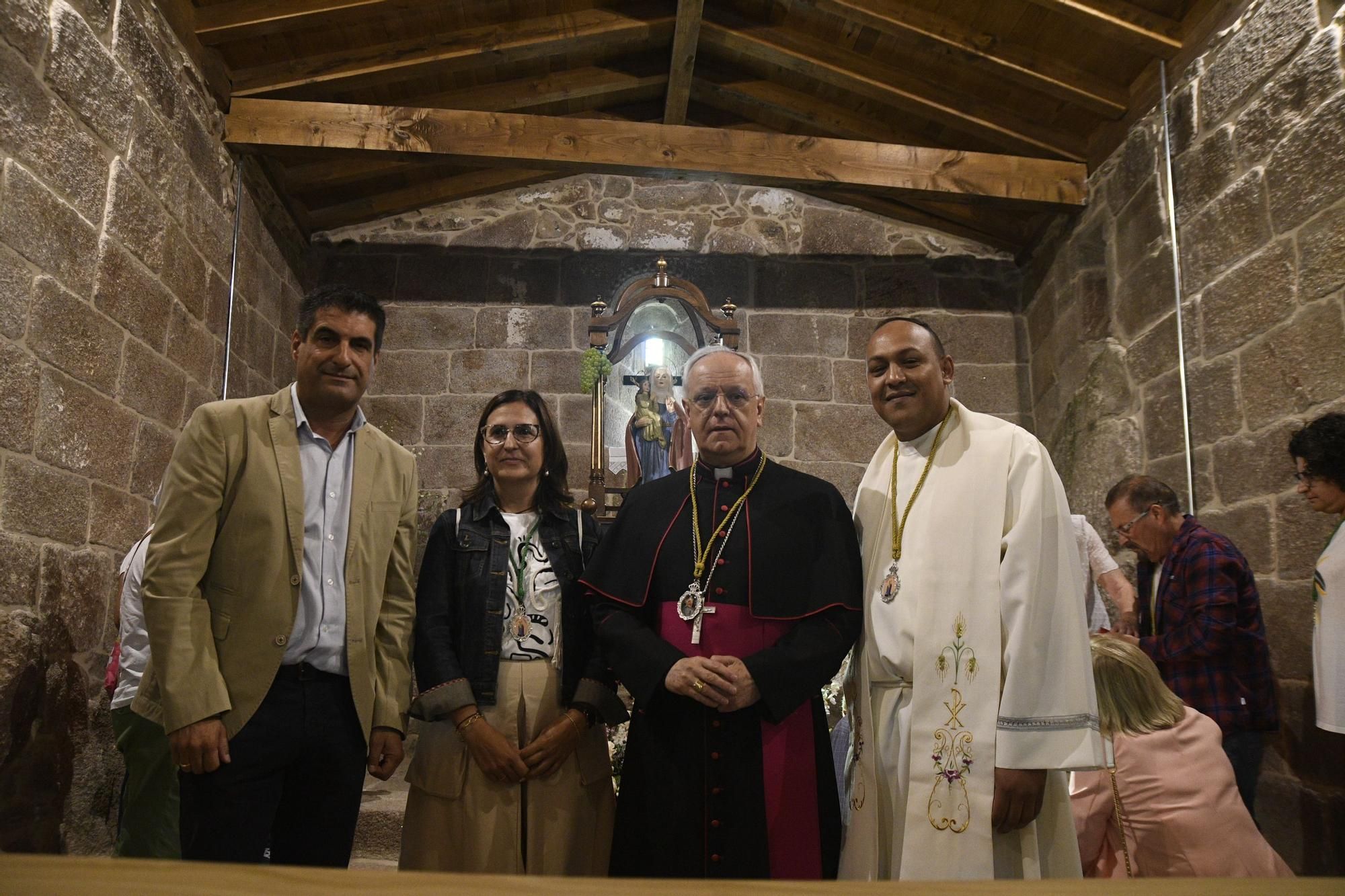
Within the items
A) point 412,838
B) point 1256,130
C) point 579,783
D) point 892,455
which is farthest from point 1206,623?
point 412,838

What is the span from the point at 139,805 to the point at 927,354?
2.48 meters

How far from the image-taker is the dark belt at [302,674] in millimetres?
2074

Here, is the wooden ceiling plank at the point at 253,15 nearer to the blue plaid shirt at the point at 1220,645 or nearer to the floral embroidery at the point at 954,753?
the floral embroidery at the point at 954,753

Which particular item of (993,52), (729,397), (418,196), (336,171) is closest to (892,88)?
(993,52)

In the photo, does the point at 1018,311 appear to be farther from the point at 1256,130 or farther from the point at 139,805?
the point at 139,805

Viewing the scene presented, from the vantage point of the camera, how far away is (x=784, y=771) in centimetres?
217

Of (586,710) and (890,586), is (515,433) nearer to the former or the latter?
(586,710)

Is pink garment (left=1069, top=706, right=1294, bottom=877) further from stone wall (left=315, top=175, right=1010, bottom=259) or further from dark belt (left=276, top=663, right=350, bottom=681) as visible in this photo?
stone wall (left=315, top=175, right=1010, bottom=259)

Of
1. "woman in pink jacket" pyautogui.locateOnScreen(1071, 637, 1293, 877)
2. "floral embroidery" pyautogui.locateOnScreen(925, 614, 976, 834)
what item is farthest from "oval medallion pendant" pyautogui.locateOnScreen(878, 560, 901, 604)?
"woman in pink jacket" pyautogui.locateOnScreen(1071, 637, 1293, 877)

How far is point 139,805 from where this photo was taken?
264 centimetres

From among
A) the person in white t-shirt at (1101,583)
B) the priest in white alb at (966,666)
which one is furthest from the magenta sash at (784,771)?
the person in white t-shirt at (1101,583)

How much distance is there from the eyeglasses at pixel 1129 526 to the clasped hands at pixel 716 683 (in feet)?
8.00

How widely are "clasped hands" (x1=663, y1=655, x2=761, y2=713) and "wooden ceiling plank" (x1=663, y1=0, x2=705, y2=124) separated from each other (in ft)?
13.4

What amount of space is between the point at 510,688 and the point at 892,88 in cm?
447
